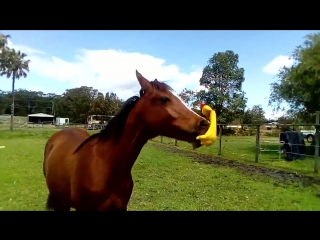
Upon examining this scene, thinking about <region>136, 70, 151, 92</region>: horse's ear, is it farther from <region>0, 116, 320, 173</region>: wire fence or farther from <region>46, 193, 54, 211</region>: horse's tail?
<region>0, 116, 320, 173</region>: wire fence

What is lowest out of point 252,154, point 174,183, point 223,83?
point 174,183

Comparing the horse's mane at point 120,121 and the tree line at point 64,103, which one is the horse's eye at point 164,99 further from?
the tree line at point 64,103

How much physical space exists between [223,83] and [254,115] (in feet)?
5.87

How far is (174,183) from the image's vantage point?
3471 millimetres

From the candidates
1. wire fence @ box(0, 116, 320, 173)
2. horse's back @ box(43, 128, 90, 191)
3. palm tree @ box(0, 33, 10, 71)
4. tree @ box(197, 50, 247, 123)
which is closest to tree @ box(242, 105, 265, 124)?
wire fence @ box(0, 116, 320, 173)

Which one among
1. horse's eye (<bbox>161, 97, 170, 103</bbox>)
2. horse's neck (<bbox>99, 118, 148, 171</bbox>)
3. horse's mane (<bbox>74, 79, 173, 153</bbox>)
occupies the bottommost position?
horse's neck (<bbox>99, 118, 148, 171</bbox>)

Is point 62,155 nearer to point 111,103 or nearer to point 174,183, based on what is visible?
point 111,103

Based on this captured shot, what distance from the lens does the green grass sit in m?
4.57

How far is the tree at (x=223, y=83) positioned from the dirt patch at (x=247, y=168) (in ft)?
3.90

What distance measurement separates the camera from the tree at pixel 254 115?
12.6 feet

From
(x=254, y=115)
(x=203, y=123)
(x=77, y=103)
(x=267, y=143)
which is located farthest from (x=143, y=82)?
(x=267, y=143)

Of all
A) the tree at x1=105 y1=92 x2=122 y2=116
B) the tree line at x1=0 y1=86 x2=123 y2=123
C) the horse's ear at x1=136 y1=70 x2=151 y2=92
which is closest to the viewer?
the horse's ear at x1=136 y1=70 x2=151 y2=92

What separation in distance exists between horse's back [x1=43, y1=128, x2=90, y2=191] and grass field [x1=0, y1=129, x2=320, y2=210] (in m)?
0.36
